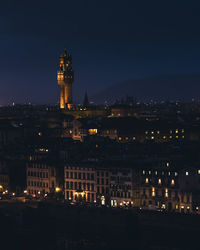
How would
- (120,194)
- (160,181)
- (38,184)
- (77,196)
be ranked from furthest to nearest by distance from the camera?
(38,184) → (77,196) → (120,194) → (160,181)

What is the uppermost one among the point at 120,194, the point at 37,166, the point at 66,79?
the point at 66,79

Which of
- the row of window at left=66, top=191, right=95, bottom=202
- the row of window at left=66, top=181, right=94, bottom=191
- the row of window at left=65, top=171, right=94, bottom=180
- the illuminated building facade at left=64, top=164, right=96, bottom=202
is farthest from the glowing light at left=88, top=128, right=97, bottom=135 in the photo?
the row of window at left=66, top=191, right=95, bottom=202

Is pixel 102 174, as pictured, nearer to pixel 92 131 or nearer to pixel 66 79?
pixel 92 131

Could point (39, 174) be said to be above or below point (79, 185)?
above

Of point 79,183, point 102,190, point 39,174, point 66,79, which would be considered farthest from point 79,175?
point 66,79

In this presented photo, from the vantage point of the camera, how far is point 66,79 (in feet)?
582

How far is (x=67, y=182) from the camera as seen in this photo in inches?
3538

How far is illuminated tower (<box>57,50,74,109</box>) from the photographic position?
17738 centimetres

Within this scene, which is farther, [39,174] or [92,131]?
[92,131]

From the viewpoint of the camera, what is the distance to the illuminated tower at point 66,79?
582 ft

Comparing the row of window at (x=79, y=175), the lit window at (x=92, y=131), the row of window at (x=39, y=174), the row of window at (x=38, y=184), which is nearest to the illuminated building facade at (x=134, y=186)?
the row of window at (x=79, y=175)

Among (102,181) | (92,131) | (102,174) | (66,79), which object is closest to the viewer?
(102,181)

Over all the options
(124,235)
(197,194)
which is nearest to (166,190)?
(197,194)

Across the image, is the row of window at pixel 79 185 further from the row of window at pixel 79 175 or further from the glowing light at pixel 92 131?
the glowing light at pixel 92 131
